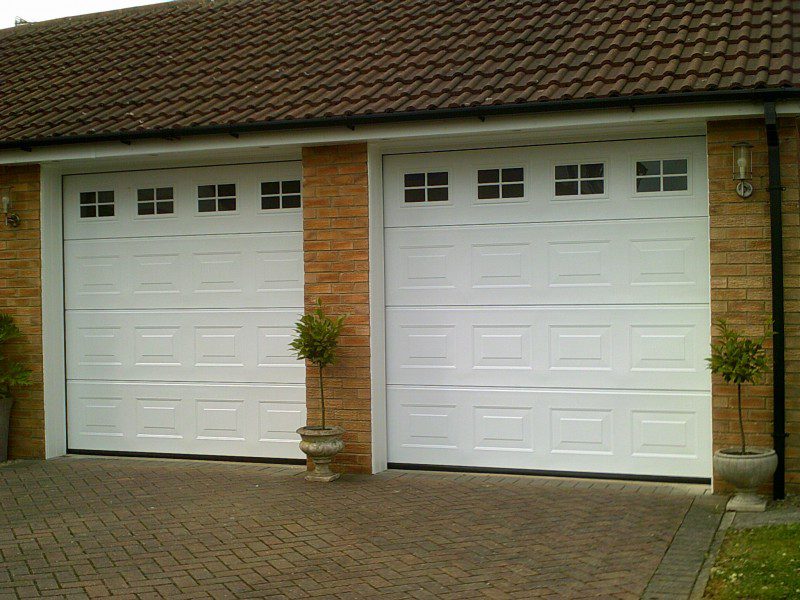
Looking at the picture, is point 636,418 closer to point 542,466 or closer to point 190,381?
point 542,466

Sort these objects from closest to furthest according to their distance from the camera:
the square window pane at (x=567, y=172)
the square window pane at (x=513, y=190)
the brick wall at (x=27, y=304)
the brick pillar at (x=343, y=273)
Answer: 1. the square window pane at (x=567, y=172)
2. the square window pane at (x=513, y=190)
3. the brick pillar at (x=343, y=273)
4. the brick wall at (x=27, y=304)

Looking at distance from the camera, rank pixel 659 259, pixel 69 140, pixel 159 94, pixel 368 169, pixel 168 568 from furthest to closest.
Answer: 1. pixel 159 94
2. pixel 69 140
3. pixel 368 169
4. pixel 659 259
5. pixel 168 568

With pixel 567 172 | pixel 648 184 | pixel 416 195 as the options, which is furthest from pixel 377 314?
pixel 648 184

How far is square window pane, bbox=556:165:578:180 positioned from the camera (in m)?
9.09

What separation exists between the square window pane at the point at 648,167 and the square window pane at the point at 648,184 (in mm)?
52

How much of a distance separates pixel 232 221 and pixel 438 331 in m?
2.39

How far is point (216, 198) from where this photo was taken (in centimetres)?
1030

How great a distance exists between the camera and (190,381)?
10398 mm

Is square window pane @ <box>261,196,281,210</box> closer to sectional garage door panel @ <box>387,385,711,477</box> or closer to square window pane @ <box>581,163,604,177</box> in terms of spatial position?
sectional garage door panel @ <box>387,385,711,477</box>

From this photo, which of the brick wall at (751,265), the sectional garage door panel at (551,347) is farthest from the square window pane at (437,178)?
the brick wall at (751,265)

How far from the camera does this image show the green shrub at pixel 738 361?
7699 millimetres

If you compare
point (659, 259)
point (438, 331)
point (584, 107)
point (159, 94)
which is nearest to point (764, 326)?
point (659, 259)

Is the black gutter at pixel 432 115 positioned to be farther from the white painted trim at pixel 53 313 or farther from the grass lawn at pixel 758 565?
the grass lawn at pixel 758 565

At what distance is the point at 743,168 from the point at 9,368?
7.26 metres
